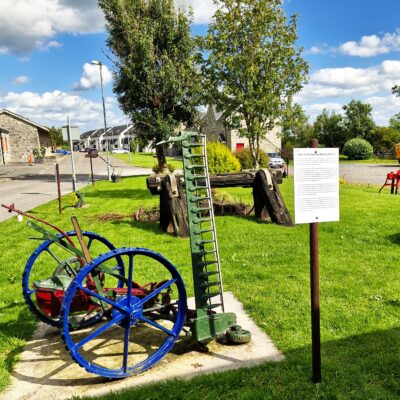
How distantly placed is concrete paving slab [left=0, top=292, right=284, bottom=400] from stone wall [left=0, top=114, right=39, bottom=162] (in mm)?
51532

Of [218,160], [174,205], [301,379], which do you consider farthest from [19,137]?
[301,379]

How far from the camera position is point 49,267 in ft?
23.0

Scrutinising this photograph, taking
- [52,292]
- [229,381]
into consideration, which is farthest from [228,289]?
[52,292]

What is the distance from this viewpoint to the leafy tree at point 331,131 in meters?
61.0

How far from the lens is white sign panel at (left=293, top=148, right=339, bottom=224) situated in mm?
3124

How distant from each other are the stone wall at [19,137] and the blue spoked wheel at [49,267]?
47167mm

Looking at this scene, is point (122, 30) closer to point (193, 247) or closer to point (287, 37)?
point (287, 37)

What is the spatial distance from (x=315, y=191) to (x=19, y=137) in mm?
53810

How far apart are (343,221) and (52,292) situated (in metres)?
7.57

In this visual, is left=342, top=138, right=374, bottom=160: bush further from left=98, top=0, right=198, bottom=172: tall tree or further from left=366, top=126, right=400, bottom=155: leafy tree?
left=98, top=0, right=198, bottom=172: tall tree

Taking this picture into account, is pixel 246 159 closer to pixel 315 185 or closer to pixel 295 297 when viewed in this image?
pixel 295 297

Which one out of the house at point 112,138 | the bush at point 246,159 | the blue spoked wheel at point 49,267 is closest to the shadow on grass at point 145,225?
the blue spoked wheel at point 49,267

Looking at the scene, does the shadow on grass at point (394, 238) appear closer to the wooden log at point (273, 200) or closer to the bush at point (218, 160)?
the wooden log at point (273, 200)

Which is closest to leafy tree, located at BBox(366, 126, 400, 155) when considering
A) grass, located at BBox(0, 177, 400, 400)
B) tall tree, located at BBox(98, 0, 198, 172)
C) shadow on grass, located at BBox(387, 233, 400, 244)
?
tall tree, located at BBox(98, 0, 198, 172)
